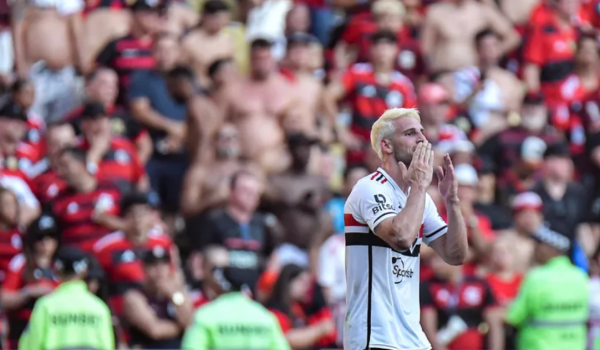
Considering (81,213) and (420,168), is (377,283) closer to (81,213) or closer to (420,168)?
(420,168)

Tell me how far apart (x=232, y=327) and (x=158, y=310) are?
1397 mm

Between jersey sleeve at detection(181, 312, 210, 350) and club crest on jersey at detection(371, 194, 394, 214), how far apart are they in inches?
130

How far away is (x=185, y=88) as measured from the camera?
526 inches

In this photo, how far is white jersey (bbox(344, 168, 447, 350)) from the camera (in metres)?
6.57

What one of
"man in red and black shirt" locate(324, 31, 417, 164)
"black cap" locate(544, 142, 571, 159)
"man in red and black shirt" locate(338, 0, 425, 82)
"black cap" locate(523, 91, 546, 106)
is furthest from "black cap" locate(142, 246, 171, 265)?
"black cap" locate(523, 91, 546, 106)

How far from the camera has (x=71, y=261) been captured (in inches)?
376

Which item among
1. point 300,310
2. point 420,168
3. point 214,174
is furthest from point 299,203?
point 420,168

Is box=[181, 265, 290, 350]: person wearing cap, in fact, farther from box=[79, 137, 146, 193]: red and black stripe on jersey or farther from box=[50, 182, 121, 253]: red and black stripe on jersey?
box=[79, 137, 146, 193]: red and black stripe on jersey

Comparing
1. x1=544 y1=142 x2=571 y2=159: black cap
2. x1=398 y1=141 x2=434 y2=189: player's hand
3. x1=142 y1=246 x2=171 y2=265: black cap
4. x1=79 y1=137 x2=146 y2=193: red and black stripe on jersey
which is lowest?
x1=142 y1=246 x2=171 y2=265: black cap

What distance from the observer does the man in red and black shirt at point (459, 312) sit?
11680 mm

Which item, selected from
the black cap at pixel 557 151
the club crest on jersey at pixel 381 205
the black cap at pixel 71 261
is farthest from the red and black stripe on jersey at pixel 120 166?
the club crest on jersey at pixel 381 205

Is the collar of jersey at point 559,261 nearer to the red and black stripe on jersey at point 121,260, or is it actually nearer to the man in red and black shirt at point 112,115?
the red and black stripe on jersey at point 121,260

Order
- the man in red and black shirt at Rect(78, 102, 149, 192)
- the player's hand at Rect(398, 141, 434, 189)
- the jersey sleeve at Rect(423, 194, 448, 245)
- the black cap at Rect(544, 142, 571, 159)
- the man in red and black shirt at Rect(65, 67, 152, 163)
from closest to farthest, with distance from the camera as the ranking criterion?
the player's hand at Rect(398, 141, 434, 189), the jersey sleeve at Rect(423, 194, 448, 245), the man in red and black shirt at Rect(78, 102, 149, 192), the man in red and black shirt at Rect(65, 67, 152, 163), the black cap at Rect(544, 142, 571, 159)

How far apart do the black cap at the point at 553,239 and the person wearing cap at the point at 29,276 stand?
14.2ft
